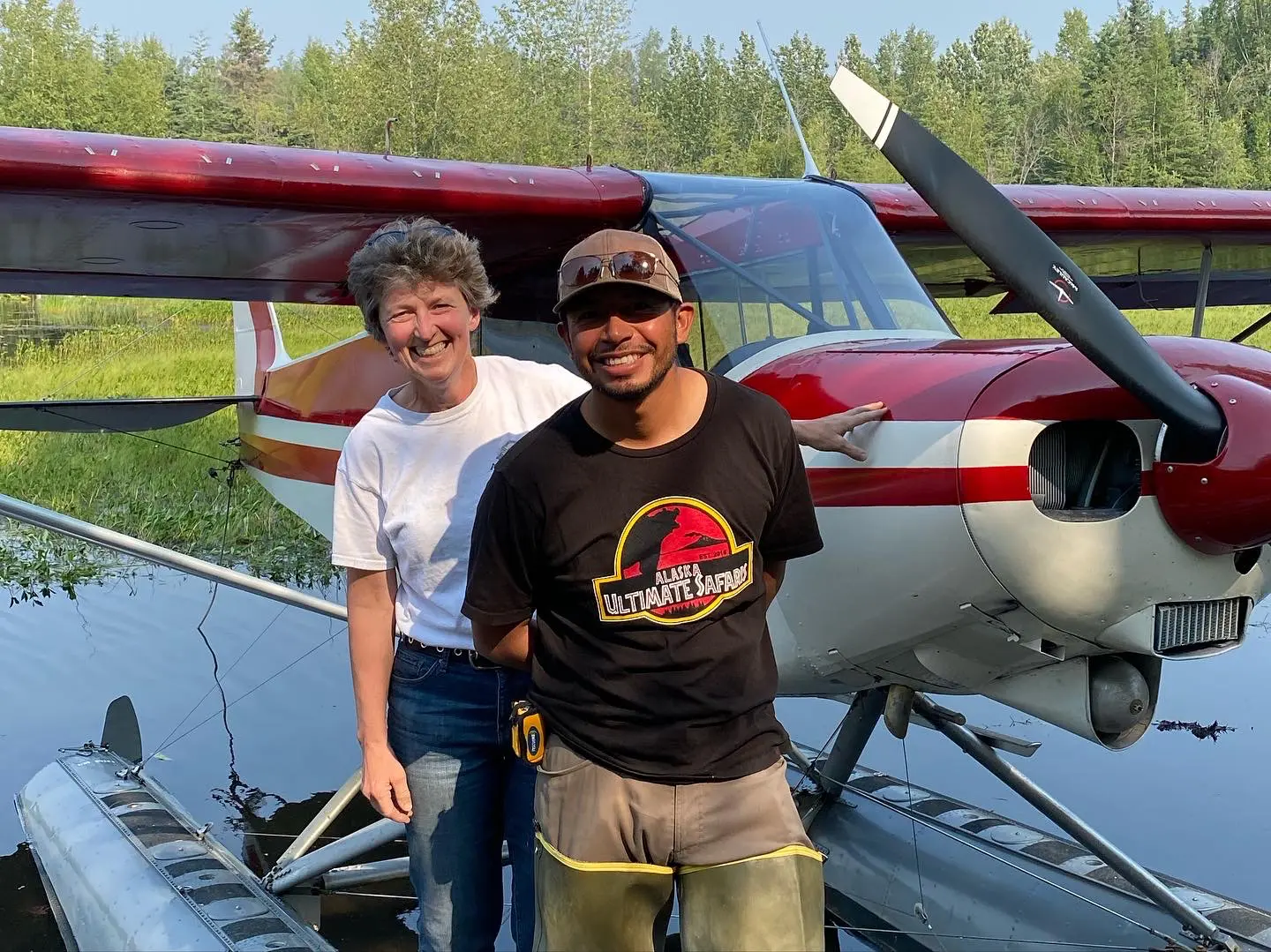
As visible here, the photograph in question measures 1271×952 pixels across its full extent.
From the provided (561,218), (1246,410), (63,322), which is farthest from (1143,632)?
(63,322)

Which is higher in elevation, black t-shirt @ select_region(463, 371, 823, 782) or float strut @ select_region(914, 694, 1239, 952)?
black t-shirt @ select_region(463, 371, 823, 782)

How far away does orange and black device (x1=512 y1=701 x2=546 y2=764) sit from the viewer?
1636 mm

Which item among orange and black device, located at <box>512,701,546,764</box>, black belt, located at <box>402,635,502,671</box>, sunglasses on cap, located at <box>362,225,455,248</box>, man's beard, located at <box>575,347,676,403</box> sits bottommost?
orange and black device, located at <box>512,701,546,764</box>

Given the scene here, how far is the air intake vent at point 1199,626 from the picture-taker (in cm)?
214

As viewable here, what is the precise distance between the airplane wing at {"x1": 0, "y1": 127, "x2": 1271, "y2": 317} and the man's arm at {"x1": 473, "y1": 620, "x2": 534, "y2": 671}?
238 centimetres

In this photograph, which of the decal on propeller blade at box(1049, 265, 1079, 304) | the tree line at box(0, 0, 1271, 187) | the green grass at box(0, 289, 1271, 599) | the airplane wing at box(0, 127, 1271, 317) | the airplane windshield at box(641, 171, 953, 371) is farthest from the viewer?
the tree line at box(0, 0, 1271, 187)

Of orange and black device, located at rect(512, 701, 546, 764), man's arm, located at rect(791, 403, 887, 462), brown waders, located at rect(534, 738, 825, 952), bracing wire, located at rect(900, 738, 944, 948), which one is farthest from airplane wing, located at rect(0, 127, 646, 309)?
brown waders, located at rect(534, 738, 825, 952)

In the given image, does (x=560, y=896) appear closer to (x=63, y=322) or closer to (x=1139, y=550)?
(x=1139, y=550)

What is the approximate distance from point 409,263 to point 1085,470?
1.27 meters

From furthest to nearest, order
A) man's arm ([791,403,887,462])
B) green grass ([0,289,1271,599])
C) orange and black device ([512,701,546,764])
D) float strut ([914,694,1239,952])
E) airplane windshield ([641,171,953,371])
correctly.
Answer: green grass ([0,289,1271,599]) → float strut ([914,694,1239,952]) → airplane windshield ([641,171,953,371]) → man's arm ([791,403,887,462]) → orange and black device ([512,701,546,764])

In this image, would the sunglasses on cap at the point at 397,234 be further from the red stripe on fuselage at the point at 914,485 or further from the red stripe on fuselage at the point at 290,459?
the red stripe on fuselage at the point at 290,459

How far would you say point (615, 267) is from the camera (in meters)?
1.51

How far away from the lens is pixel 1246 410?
6.31 ft

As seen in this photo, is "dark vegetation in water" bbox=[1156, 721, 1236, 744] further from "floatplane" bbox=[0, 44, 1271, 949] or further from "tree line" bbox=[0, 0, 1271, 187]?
"tree line" bbox=[0, 0, 1271, 187]
